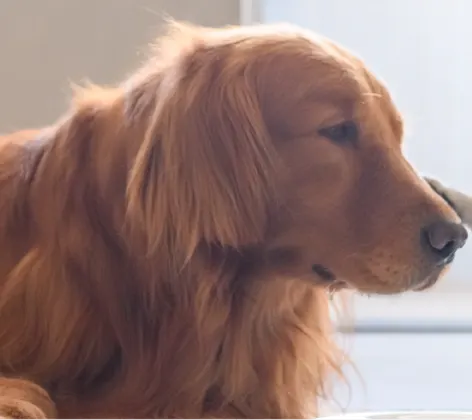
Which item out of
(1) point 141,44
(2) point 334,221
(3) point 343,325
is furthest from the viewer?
(1) point 141,44

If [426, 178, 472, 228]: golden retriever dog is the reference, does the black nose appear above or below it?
above

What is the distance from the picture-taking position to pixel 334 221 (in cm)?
99

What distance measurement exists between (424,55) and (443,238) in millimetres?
992

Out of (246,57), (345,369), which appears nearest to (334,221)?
(246,57)

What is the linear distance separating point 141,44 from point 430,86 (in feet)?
1.89

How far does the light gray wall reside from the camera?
6.05ft

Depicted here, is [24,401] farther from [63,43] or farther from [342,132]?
[63,43]

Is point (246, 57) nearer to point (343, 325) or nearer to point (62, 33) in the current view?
point (343, 325)

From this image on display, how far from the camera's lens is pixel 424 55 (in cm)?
192

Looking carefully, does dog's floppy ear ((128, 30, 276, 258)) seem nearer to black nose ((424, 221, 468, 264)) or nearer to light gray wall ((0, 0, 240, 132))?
black nose ((424, 221, 468, 264))

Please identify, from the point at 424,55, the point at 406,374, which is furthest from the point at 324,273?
the point at 424,55

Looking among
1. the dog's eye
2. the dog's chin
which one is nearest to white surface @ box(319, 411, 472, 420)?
the dog's chin

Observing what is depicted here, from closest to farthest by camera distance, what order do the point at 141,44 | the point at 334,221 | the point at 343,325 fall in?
the point at 334,221
the point at 343,325
the point at 141,44

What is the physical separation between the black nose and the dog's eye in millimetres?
124
